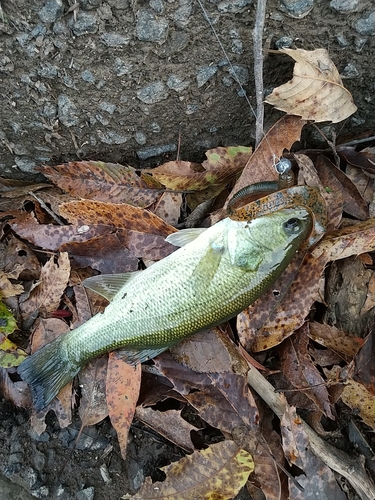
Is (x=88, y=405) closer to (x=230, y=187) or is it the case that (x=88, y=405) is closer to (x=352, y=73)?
(x=230, y=187)

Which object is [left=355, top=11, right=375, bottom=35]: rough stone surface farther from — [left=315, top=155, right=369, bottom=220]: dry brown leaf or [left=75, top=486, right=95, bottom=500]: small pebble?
[left=75, top=486, right=95, bottom=500]: small pebble

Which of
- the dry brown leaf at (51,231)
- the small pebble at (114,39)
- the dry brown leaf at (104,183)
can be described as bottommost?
the dry brown leaf at (51,231)

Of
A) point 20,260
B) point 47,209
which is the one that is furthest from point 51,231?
point 20,260

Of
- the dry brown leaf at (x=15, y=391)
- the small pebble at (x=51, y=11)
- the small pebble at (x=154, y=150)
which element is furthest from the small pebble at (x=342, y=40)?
Answer: the dry brown leaf at (x=15, y=391)

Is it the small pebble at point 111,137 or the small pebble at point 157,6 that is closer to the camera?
the small pebble at point 157,6

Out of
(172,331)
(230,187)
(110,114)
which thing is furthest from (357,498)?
(110,114)

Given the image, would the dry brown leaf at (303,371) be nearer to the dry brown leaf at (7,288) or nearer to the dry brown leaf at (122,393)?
the dry brown leaf at (122,393)

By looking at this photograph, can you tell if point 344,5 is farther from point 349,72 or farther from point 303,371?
point 303,371
